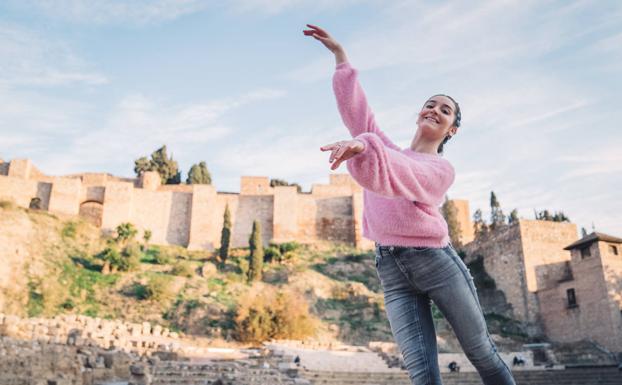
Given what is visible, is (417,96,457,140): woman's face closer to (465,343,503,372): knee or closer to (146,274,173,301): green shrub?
(465,343,503,372): knee

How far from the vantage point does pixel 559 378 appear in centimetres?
1734

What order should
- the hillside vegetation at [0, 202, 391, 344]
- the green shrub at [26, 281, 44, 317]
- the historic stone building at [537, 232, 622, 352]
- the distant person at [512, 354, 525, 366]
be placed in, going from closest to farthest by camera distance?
1. the distant person at [512, 354, 525, 366]
2. the historic stone building at [537, 232, 622, 352]
3. the hillside vegetation at [0, 202, 391, 344]
4. the green shrub at [26, 281, 44, 317]

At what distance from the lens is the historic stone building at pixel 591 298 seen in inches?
855

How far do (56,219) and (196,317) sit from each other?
16315mm

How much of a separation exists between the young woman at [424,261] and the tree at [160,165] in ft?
Answer: 155

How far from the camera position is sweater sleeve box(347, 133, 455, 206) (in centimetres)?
192

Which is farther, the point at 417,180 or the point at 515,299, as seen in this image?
the point at 515,299

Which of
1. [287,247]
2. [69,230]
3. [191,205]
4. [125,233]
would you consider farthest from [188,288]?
[191,205]

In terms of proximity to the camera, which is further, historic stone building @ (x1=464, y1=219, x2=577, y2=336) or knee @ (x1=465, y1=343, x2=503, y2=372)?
historic stone building @ (x1=464, y1=219, x2=577, y2=336)

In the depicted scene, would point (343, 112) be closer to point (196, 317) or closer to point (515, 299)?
point (196, 317)

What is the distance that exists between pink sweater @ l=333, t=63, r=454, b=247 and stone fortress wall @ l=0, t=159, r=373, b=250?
38.6 metres

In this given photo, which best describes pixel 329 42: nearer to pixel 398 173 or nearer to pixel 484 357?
pixel 398 173

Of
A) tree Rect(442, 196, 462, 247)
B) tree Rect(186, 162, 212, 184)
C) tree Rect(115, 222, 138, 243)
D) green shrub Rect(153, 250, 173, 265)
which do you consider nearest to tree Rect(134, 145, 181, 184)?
tree Rect(186, 162, 212, 184)

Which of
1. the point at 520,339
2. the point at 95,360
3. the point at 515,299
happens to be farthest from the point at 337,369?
the point at 515,299
